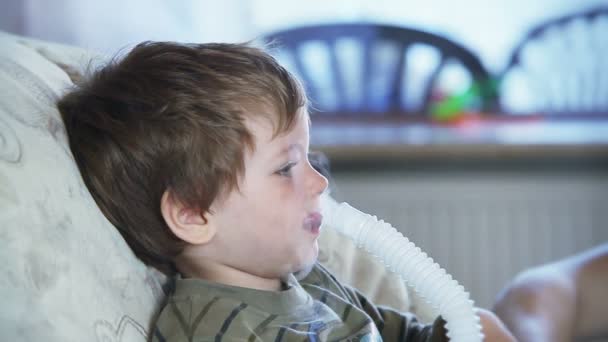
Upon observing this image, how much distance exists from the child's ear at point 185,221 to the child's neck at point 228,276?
53 mm

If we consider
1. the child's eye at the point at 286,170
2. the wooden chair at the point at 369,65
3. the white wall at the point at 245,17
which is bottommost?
the wooden chair at the point at 369,65

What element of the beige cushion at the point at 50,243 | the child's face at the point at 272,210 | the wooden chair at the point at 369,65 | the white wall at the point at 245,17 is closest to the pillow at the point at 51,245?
the beige cushion at the point at 50,243

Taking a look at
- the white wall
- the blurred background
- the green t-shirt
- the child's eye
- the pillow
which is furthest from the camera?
the blurred background

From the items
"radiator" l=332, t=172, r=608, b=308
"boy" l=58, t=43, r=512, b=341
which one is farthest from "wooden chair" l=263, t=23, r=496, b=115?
"boy" l=58, t=43, r=512, b=341

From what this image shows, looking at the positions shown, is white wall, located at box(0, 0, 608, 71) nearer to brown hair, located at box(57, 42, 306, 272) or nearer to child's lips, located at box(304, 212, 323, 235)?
brown hair, located at box(57, 42, 306, 272)

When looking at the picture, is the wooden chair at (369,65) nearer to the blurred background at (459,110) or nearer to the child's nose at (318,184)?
the blurred background at (459,110)

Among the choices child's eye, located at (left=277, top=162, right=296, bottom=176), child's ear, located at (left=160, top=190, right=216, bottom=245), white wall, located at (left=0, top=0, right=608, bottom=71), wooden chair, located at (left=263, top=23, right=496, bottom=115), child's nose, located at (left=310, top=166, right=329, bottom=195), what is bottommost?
wooden chair, located at (left=263, top=23, right=496, bottom=115)

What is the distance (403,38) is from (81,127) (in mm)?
1944

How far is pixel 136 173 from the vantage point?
1.03 m

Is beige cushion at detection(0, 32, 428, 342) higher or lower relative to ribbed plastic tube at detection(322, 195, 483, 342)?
higher

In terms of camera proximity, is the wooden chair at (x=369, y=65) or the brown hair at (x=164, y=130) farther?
the wooden chair at (x=369, y=65)

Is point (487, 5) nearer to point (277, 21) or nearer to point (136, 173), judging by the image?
point (277, 21)

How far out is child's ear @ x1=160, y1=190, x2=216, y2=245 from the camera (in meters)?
1.04

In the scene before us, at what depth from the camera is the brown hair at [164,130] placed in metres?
1.01
